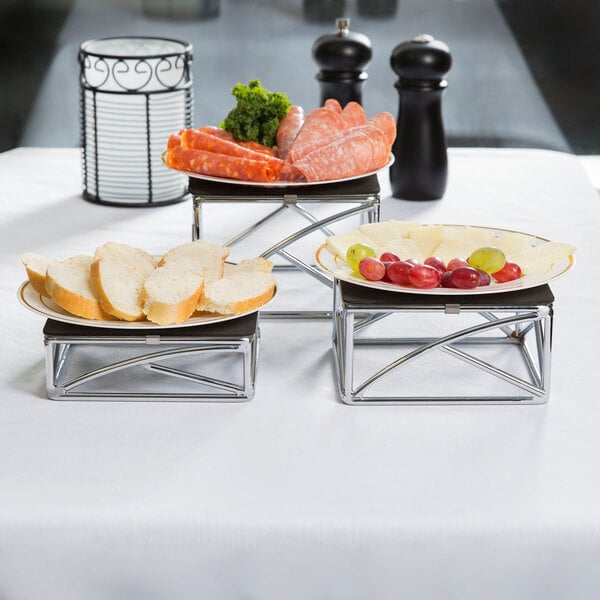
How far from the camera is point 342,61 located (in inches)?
105

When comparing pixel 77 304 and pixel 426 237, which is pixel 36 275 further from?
pixel 426 237

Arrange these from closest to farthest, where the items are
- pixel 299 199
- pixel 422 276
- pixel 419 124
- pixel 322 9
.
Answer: pixel 422 276
pixel 299 199
pixel 419 124
pixel 322 9

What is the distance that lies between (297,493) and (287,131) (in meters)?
0.91

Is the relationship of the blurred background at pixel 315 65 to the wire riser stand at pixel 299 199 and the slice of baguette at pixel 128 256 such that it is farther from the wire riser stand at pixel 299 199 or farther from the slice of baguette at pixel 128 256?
the slice of baguette at pixel 128 256

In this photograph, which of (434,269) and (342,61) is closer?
(434,269)

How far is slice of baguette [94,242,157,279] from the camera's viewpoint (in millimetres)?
1561

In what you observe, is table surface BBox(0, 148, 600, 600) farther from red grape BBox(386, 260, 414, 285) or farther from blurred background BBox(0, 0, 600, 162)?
blurred background BBox(0, 0, 600, 162)

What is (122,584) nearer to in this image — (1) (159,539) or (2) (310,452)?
(1) (159,539)

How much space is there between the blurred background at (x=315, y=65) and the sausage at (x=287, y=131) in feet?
3.80

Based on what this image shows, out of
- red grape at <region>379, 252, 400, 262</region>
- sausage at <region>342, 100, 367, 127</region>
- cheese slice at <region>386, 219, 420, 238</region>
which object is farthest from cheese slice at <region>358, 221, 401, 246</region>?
sausage at <region>342, 100, 367, 127</region>

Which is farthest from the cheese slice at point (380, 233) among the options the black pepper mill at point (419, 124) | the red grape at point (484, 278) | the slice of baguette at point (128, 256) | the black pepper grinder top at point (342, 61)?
the black pepper grinder top at point (342, 61)

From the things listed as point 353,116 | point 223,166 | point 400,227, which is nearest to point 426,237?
point 400,227

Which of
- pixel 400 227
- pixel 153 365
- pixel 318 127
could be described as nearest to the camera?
pixel 153 365

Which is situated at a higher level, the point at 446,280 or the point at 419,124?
the point at 446,280
